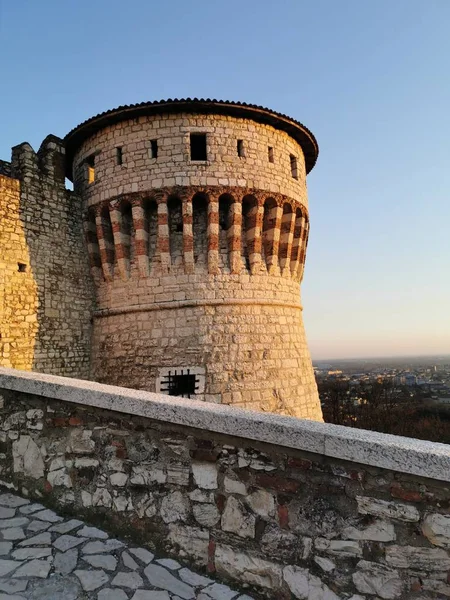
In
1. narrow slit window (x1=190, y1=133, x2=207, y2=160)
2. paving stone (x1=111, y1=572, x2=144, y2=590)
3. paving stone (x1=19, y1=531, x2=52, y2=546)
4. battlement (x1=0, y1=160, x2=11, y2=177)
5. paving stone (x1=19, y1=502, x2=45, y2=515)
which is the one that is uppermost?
narrow slit window (x1=190, y1=133, x2=207, y2=160)

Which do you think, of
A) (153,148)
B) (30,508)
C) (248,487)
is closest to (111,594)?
(248,487)

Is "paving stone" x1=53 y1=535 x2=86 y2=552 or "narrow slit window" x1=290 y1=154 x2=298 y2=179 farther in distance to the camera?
"narrow slit window" x1=290 y1=154 x2=298 y2=179

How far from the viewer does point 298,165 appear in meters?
11.1

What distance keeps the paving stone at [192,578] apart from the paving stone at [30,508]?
1.39 meters

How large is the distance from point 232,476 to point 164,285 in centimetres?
713

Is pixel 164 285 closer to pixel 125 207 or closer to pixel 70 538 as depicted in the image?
pixel 125 207

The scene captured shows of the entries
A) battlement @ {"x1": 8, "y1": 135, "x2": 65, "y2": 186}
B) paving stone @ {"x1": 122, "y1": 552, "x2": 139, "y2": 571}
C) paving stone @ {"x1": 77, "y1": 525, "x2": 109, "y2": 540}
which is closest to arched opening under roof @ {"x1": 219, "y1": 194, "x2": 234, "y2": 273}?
battlement @ {"x1": 8, "y1": 135, "x2": 65, "y2": 186}

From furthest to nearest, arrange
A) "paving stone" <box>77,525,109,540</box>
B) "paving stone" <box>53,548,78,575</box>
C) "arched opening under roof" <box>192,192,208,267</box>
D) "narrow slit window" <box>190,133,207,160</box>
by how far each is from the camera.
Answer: "narrow slit window" <box>190,133,207,160</box> < "arched opening under roof" <box>192,192,208,267</box> < "paving stone" <box>77,525,109,540</box> < "paving stone" <box>53,548,78,575</box>

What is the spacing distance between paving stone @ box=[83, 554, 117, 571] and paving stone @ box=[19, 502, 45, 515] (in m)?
0.83

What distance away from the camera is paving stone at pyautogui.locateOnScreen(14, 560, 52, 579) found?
97.7 inches

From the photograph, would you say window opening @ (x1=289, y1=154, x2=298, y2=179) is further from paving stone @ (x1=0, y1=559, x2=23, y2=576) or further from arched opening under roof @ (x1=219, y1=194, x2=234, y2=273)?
paving stone @ (x1=0, y1=559, x2=23, y2=576)

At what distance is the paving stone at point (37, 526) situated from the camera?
2.99 metres

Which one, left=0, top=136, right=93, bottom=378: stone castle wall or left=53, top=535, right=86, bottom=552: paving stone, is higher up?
left=0, top=136, right=93, bottom=378: stone castle wall

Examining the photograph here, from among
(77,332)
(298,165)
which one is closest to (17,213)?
(77,332)
